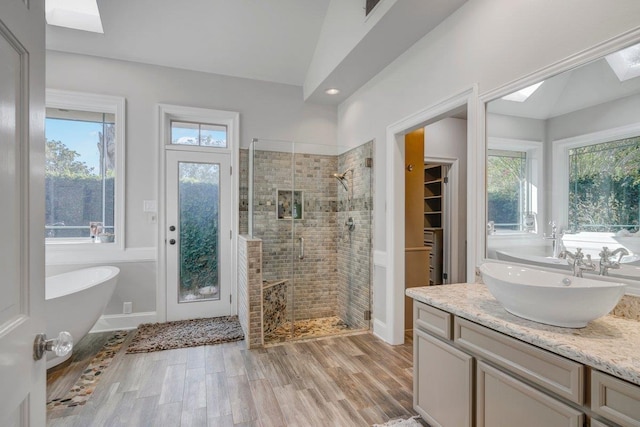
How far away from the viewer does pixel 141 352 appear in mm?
2998

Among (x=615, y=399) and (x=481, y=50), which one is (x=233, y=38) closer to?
(x=481, y=50)

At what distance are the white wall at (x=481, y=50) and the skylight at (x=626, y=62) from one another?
92 millimetres

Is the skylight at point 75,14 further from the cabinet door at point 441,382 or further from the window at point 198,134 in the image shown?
the cabinet door at point 441,382

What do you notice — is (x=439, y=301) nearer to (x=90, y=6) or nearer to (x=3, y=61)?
(x=3, y=61)

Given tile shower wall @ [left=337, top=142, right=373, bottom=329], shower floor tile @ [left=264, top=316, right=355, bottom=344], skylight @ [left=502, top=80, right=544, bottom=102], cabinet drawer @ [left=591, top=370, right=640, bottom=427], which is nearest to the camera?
cabinet drawer @ [left=591, top=370, right=640, bottom=427]

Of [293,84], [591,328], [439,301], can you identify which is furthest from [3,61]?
[293,84]

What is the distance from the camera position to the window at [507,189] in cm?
196

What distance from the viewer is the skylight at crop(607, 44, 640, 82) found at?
141 cm

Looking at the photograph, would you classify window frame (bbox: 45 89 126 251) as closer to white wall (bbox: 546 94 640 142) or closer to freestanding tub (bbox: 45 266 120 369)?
freestanding tub (bbox: 45 266 120 369)

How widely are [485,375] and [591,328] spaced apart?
1.58ft

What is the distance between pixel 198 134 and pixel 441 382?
147 inches

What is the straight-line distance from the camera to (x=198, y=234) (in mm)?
3939

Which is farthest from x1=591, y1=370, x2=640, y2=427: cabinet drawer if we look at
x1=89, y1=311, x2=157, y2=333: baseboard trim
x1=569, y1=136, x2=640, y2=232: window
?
x1=89, y1=311, x2=157, y2=333: baseboard trim

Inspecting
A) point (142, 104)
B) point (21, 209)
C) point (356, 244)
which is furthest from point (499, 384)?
point (142, 104)
